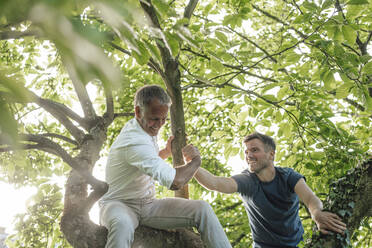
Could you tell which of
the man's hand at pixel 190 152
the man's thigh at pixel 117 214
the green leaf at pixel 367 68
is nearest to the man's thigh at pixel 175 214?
the man's thigh at pixel 117 214

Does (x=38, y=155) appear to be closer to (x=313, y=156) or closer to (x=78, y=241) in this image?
(x=78, y=241)

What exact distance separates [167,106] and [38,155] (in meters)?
2.70

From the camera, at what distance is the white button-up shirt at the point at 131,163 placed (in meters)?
2.26

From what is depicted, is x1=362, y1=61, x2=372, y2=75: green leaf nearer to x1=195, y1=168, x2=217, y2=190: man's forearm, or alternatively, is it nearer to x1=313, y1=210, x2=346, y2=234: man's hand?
x1=313, y1=210, x2=346, y2=234: man's hand

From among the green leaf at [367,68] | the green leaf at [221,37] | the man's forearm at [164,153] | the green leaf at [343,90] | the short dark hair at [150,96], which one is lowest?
the man's forearm at [164,153]

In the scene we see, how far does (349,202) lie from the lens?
234cm

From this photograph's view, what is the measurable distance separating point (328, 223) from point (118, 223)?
1464 mm

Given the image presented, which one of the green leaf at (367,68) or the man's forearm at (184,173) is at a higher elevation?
the green leaf at (367,68)

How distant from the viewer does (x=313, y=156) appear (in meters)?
3.52

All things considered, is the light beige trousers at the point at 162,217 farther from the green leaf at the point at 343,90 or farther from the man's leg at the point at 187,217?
the green leaf at the point at 343,90

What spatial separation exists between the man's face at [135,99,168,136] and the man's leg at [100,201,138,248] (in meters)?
0.62

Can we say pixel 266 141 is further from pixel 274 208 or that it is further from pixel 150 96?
pixel 150 96

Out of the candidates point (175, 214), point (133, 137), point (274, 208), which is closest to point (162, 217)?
point (175, 214)

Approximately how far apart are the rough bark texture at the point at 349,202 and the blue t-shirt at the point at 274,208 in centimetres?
71
